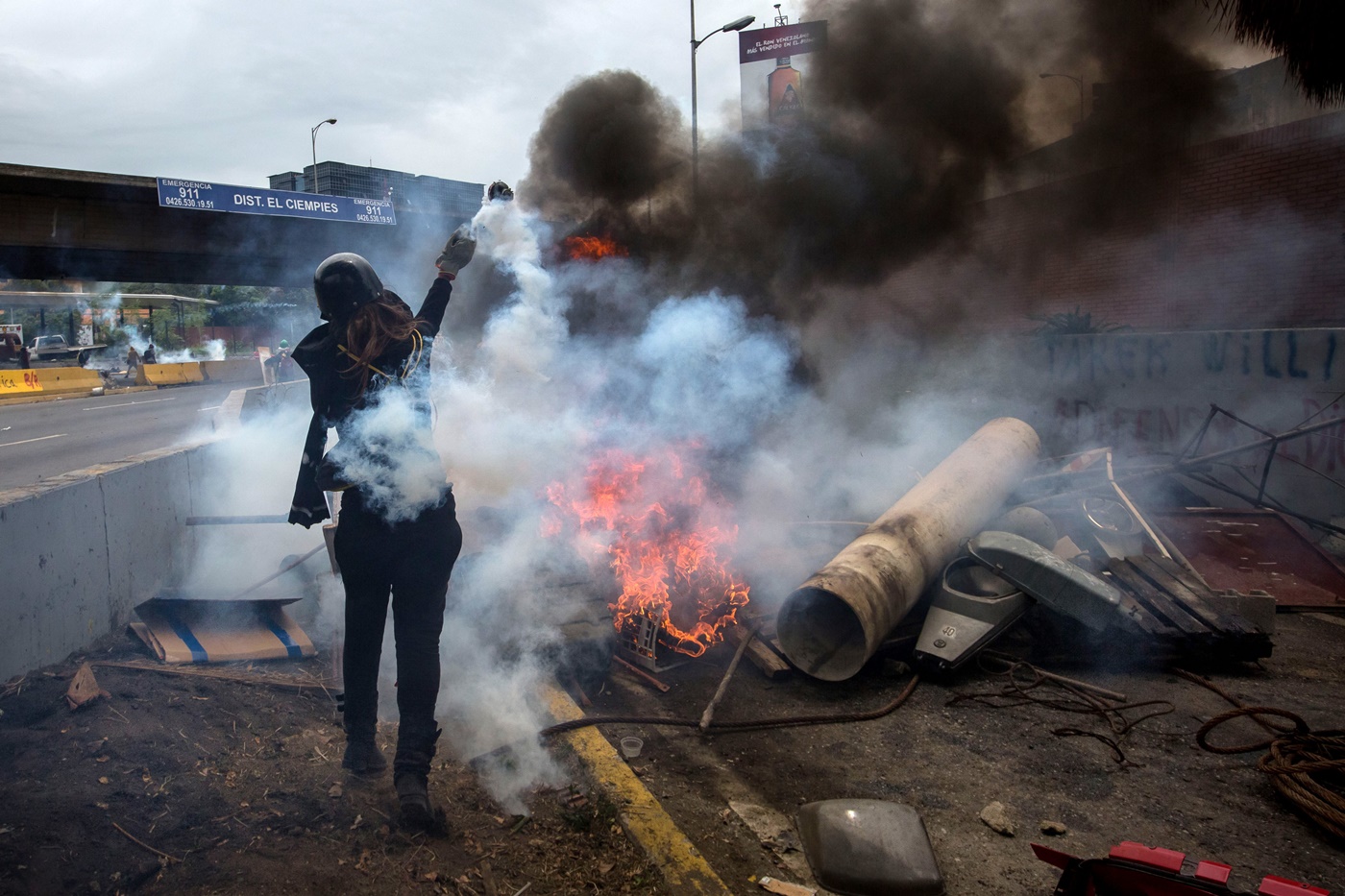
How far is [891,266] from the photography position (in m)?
8.50

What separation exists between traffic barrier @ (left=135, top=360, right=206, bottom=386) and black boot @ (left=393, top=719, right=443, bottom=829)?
2932 centimetres

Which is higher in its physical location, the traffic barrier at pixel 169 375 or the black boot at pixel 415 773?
the traffic barrier at pixel 169 375

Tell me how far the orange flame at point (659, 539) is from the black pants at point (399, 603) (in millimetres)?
1720

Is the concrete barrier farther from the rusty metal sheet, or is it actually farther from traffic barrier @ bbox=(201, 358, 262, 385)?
traffic barrier @ bbox=(201, 358, 262, 385)

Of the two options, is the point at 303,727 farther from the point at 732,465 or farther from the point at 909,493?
Result: the point at 909,493

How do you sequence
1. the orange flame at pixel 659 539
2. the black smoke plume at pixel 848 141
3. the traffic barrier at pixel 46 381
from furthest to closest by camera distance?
the traffic barrier at pixel 46 381, the black smoke plume at pixel 848 141, the orange flame at pixel 659 539

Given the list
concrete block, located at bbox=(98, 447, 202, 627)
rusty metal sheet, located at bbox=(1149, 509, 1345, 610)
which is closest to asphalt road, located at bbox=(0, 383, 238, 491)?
concrete block, located at bbox=(98, 447, 202, 627)

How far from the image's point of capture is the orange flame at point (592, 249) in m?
6.85

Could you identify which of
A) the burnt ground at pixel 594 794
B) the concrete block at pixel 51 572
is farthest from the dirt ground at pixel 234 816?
the concrete block at pixel 51 572

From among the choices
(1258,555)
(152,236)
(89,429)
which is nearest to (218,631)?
(1258,555)

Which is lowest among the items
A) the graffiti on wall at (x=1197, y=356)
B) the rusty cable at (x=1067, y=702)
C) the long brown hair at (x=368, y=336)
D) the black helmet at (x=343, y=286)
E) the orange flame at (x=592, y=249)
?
the rusty cable at (x=1067, y=702)

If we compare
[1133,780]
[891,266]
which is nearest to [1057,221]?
A: [891,266]

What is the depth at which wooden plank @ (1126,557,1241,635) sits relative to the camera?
14.3 ft

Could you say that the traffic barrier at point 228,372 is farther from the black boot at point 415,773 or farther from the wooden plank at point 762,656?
the black boot at point 415,773
